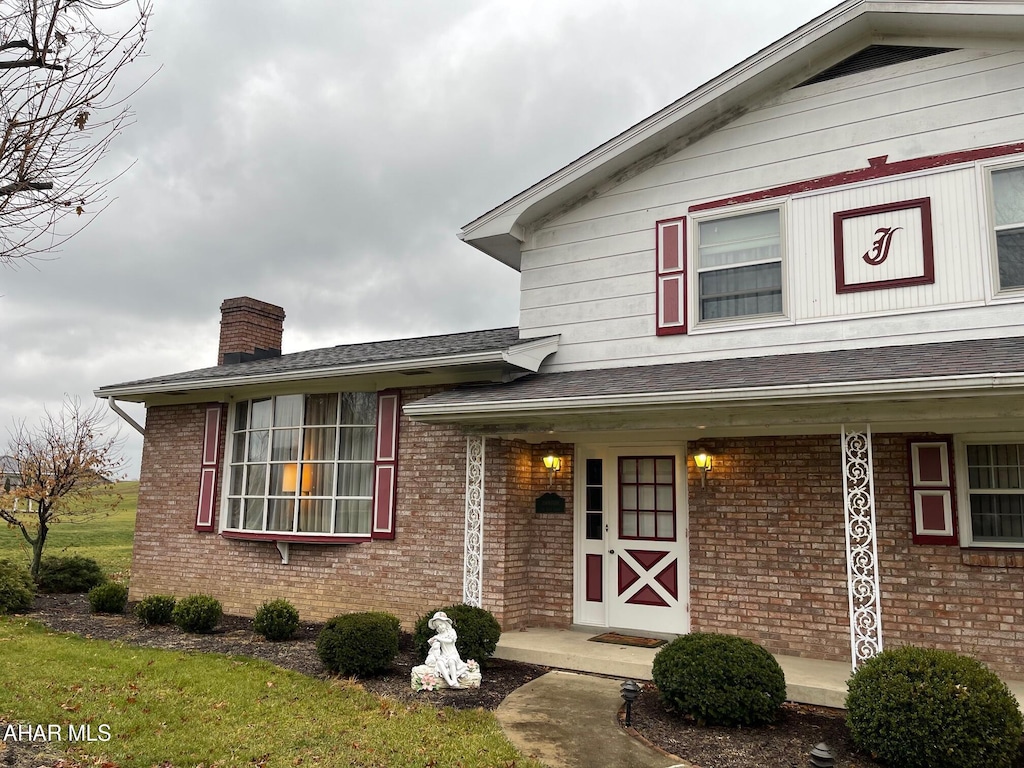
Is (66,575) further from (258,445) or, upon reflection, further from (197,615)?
(197,615)

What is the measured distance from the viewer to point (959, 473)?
291 inches

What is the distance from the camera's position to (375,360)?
31.5ft

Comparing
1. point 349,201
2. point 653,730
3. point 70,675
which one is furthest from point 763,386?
point 349,201

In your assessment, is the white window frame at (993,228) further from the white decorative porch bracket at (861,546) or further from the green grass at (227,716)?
the green grass at (227,716)

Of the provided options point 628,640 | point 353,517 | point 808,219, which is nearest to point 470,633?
point 628,640

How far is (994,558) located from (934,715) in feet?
8.72

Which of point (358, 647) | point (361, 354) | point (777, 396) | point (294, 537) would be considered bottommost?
point (358, 647)

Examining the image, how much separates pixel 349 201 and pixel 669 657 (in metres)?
18.2

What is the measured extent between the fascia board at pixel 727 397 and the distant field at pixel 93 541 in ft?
36.4

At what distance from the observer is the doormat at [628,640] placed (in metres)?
8.48

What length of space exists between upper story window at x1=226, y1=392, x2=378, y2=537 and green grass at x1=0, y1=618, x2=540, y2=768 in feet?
8.90

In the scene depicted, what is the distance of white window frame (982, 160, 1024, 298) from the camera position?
715 cm

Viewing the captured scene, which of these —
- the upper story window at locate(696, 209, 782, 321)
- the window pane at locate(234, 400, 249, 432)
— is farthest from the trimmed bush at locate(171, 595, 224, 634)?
the upper story window at locate(696, 209, 782, 321)

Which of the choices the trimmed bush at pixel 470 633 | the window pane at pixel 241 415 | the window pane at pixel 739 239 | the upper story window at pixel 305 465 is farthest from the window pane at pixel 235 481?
the window pane at pixel 739 239
